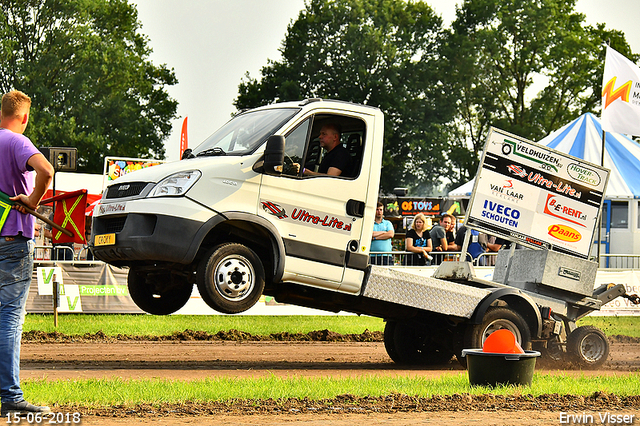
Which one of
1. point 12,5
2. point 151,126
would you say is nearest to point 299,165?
point 12,5

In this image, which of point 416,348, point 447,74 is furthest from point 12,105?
point 447,74

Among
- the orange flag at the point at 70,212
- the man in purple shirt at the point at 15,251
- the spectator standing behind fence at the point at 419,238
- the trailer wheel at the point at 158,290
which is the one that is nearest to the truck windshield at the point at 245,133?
the trailer wheel at the point at 158,290

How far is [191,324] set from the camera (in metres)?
16.3

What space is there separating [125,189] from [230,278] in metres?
1.45

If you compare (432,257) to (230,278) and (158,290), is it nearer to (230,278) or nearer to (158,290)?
(158,290)

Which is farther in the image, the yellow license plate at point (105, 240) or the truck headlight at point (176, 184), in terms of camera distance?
the yellow license plate at point (105, 240)

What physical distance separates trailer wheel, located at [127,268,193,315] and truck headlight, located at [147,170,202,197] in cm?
149

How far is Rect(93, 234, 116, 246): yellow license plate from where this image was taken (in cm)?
807

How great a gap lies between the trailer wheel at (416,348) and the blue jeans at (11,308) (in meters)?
5.96

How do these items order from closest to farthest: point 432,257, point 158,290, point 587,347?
point 158,290, point 587,347, point 432,257

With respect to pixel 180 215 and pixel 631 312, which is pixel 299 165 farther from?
pixel 631 312

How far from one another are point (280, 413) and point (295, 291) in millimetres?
2817

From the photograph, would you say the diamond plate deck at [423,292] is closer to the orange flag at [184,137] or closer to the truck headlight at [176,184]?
the truck headlight at [176,184]

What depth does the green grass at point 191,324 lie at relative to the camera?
48.6ft
